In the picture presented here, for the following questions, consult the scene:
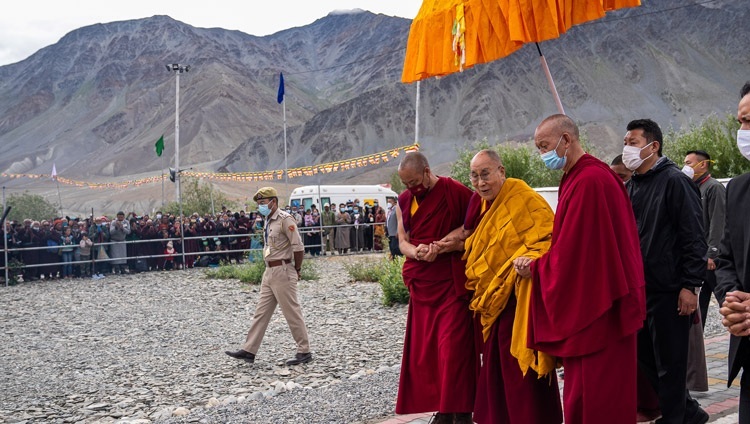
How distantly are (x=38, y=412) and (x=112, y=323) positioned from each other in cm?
491

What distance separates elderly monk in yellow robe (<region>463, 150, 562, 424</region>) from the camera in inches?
160

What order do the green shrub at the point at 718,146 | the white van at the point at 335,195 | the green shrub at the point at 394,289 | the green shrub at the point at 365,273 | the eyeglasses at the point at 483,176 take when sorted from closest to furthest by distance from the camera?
the eyeglasses at the point at 483,176, the green shrub at the point at 394,289, the green shrub at the point at 365,273, the green shrub at the point at 718,146, the white van at the point at 335,195

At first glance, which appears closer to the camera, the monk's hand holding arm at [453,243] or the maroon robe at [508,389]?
the maroon robe at [508,389]

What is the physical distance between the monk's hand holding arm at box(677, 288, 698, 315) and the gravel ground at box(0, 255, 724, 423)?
91.0 inches

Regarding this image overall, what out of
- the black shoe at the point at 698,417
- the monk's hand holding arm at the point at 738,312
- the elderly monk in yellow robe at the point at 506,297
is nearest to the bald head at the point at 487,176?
the elderly monk in yellow robe at the point at 506,297

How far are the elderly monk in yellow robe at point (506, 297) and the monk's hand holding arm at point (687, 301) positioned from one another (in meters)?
0.97

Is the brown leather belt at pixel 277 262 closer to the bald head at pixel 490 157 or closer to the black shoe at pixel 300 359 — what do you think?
the black shoe at pixel 300 359

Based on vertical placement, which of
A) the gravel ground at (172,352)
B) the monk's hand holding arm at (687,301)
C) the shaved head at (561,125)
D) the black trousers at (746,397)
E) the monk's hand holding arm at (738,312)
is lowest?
the gravel ground at (172,352)

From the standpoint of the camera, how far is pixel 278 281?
7.84 metres

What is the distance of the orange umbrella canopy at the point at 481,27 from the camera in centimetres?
508

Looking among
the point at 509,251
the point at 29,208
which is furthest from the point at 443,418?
the point at 29,208

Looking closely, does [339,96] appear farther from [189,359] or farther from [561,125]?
[561,125]

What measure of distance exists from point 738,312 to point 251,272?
14.0 meters

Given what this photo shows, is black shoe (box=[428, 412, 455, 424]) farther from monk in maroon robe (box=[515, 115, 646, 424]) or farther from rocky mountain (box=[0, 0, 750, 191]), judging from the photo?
rocky mountain (box=[0, 0, 750, 191])
